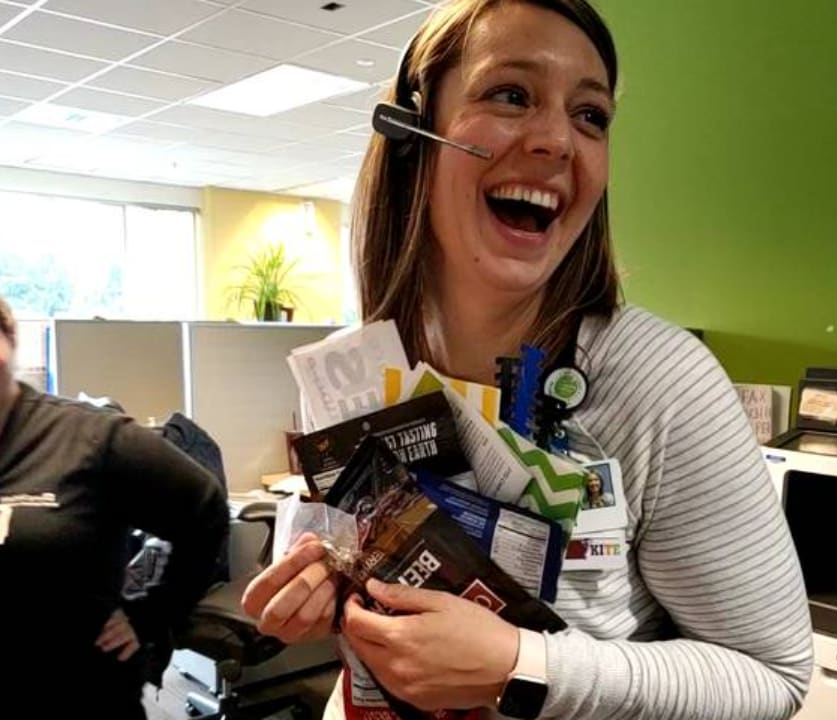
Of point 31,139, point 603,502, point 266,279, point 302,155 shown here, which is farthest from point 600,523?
point 266,279

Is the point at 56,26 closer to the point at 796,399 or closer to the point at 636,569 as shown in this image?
the point at 796,399

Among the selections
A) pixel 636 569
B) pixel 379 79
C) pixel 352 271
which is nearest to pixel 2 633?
pixel 352 271

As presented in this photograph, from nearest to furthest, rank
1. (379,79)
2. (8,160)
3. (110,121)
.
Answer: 1. (379,79)
2. (110,121)
3. (8,160)

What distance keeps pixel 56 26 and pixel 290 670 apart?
3.44 m

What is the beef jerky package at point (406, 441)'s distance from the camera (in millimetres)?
688

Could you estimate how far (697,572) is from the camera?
26.0 inches

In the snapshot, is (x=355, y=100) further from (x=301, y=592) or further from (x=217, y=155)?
(x=301, y=592)

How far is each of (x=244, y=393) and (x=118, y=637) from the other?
1.82m

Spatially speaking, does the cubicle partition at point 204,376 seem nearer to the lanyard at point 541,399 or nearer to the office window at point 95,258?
the lanyard at point 541,399

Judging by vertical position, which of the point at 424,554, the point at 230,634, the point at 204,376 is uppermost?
the point at 424,554

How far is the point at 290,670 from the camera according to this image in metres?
3.47

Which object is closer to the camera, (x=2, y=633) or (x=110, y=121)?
(x=2, y=633)

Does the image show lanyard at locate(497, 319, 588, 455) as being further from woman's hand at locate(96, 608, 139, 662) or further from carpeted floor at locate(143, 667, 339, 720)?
carpeted floor at locate(143, 667, 339, 720)

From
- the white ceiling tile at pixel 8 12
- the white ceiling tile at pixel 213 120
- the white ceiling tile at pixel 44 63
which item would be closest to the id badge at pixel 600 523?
the white ceiling tile at pixel 8 12
